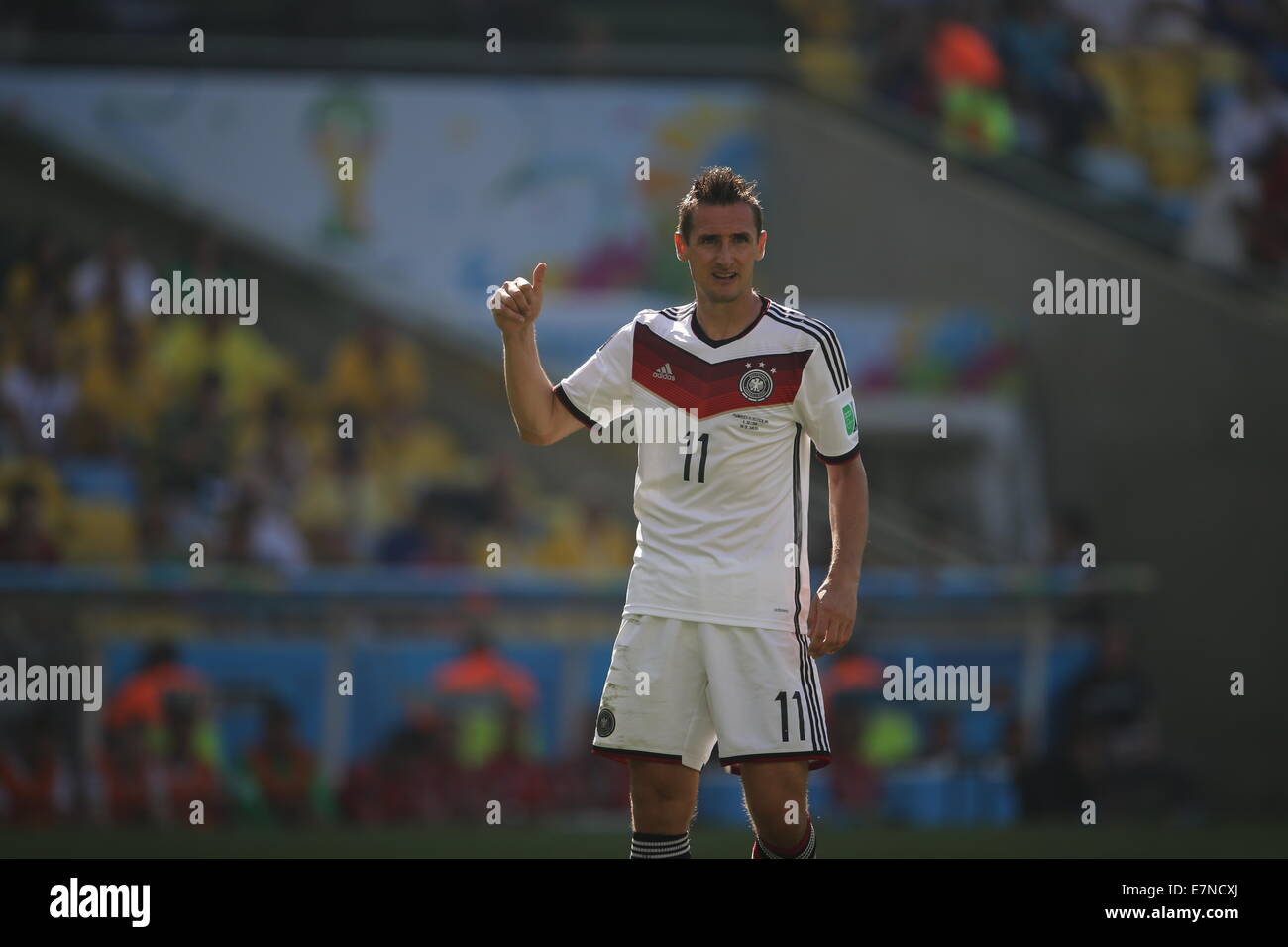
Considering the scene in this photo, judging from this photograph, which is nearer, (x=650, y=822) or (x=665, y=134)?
(x=650, y=822)

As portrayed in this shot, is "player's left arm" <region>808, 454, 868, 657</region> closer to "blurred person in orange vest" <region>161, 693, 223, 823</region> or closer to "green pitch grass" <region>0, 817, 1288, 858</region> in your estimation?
"green pitch grass" <region>0, 817, 1288, 858</region>

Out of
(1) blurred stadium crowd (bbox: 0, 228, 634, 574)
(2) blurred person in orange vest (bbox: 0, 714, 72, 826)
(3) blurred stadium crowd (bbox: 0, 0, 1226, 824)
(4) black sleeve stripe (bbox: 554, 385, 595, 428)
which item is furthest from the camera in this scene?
(1) blurred stadium crowd (bbox: 0, 228, 634, 574)

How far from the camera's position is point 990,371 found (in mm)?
12906

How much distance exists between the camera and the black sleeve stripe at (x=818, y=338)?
4.52 metres

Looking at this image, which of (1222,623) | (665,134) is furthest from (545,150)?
(1222,623)

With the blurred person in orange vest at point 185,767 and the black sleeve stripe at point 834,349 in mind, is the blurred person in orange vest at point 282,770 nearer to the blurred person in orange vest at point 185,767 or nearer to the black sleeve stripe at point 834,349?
the blurred person in orange vest at point 185,767

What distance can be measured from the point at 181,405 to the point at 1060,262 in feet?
22.5

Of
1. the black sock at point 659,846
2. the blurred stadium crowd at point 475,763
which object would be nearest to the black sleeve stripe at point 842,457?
the black sock at point 659,846

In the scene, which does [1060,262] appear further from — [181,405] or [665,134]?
[181,405]

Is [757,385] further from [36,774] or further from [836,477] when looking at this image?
[36,774]

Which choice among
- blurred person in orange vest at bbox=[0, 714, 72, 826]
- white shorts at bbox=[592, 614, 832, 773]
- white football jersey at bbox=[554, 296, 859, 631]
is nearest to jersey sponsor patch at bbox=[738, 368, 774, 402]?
white football jersey at bbox=[554, 296, 859, 631]

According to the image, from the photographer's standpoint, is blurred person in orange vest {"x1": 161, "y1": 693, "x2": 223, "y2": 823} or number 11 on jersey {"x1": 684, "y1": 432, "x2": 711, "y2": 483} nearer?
number 11 on jersey {"x1": 684, "y1": 432, "x2": 711, "y2": 483}

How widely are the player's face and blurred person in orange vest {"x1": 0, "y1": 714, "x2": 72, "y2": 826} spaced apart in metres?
6.82

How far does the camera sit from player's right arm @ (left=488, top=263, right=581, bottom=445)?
444cm
